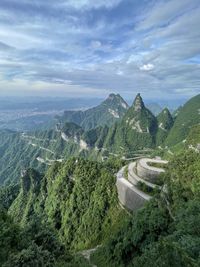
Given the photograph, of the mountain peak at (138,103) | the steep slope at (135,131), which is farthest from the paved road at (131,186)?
the mountain peak at (138,103)

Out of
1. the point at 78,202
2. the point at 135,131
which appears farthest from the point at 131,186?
the point at 135,131

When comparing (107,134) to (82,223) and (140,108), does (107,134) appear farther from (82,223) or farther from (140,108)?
(82,223)

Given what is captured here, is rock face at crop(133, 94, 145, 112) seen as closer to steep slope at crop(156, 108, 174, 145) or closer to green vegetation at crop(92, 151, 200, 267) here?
steep slope at crop(156, 108, 174, 145)

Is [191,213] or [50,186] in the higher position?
[191,213]

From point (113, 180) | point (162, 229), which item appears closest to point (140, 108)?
point (113, 180)

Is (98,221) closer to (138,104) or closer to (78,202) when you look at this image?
(78,202)

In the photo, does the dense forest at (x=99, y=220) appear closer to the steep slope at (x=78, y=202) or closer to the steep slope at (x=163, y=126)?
the steep slope at (x=78, y=202)
